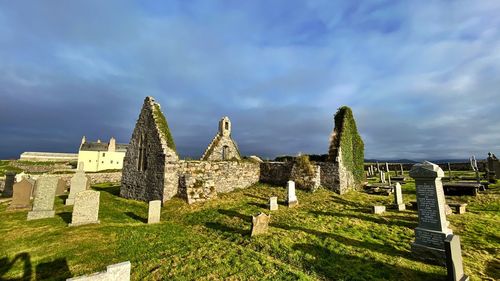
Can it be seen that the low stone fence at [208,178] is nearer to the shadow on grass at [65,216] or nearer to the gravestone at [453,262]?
the shadow on grass at [65,216]

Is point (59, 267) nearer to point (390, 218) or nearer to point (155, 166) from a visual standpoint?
point (155, 166)

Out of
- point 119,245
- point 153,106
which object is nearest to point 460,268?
point 119,245

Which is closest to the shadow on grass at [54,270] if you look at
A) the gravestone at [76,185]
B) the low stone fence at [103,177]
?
the gravestone at [76,185]

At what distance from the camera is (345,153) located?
18156mm

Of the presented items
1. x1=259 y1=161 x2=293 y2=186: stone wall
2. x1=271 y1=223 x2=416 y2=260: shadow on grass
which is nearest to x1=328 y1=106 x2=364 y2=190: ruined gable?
x1=259 y1=161 x2=293 y2=186: stone wall

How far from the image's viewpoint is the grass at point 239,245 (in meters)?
5.77

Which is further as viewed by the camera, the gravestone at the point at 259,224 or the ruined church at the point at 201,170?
the ruined church at the point at 201,170

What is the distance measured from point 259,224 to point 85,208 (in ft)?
25.4

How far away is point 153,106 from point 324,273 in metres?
14.8

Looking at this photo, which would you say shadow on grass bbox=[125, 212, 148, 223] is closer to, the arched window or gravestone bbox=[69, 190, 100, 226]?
gravestone bbox=[69, 190, 100, 226]

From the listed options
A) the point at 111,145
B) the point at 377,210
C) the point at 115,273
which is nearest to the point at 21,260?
the point at 115,273

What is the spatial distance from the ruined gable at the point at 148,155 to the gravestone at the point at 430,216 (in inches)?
491

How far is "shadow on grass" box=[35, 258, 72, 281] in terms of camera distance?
215 inches

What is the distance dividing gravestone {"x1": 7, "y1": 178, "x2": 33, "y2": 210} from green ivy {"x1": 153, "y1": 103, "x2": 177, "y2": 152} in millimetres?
7956
